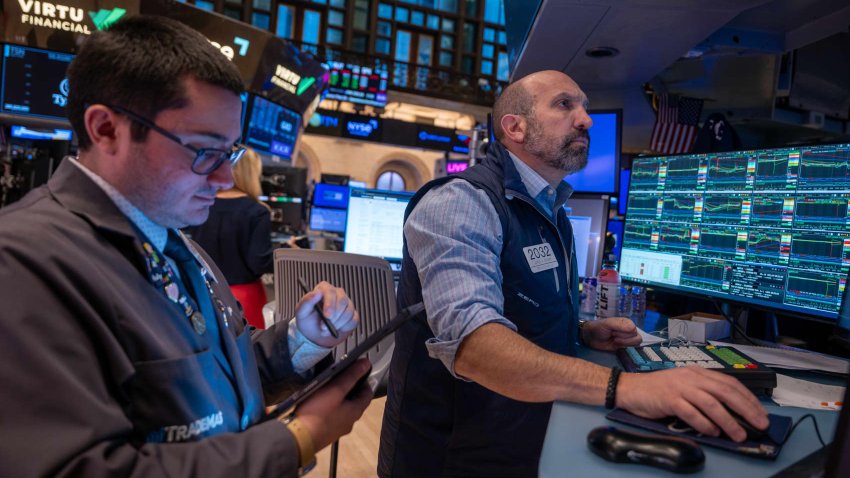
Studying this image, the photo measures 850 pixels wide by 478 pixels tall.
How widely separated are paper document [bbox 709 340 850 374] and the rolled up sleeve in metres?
0.66

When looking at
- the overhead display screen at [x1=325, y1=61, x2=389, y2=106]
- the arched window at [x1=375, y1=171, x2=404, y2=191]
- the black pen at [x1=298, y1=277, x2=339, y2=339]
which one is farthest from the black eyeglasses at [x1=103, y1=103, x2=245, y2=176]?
the arched window at [x1=375, y1=171, x2=404, y2=191]

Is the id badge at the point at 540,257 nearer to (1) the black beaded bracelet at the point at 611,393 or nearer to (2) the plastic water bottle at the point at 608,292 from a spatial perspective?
(1) the black beaded bracelet at the point at 611,393

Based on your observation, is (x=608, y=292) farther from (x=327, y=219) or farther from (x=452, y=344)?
(x=327, y=219)

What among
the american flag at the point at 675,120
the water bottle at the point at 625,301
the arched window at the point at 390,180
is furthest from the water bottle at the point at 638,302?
the arched window at the point at 390,180

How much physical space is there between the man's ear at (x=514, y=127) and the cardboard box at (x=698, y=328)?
720 millimetres

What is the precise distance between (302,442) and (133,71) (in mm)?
622

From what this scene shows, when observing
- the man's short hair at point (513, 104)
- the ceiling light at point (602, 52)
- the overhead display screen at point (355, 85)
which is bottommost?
the man's short hair at point (513, 104)

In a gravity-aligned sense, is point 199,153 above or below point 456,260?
above

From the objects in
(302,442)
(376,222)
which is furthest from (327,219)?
(302,442)

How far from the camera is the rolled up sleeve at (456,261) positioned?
1.22m

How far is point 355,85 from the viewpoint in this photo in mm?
15094

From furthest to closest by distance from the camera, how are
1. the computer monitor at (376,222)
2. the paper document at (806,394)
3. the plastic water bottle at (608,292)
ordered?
the computer monitor at (376,222) < the plastic water bottle at (608,292) < the paper document at (806,394)

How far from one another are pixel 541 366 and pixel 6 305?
846 mm

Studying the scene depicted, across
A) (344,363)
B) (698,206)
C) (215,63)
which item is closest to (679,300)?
(698,206)
